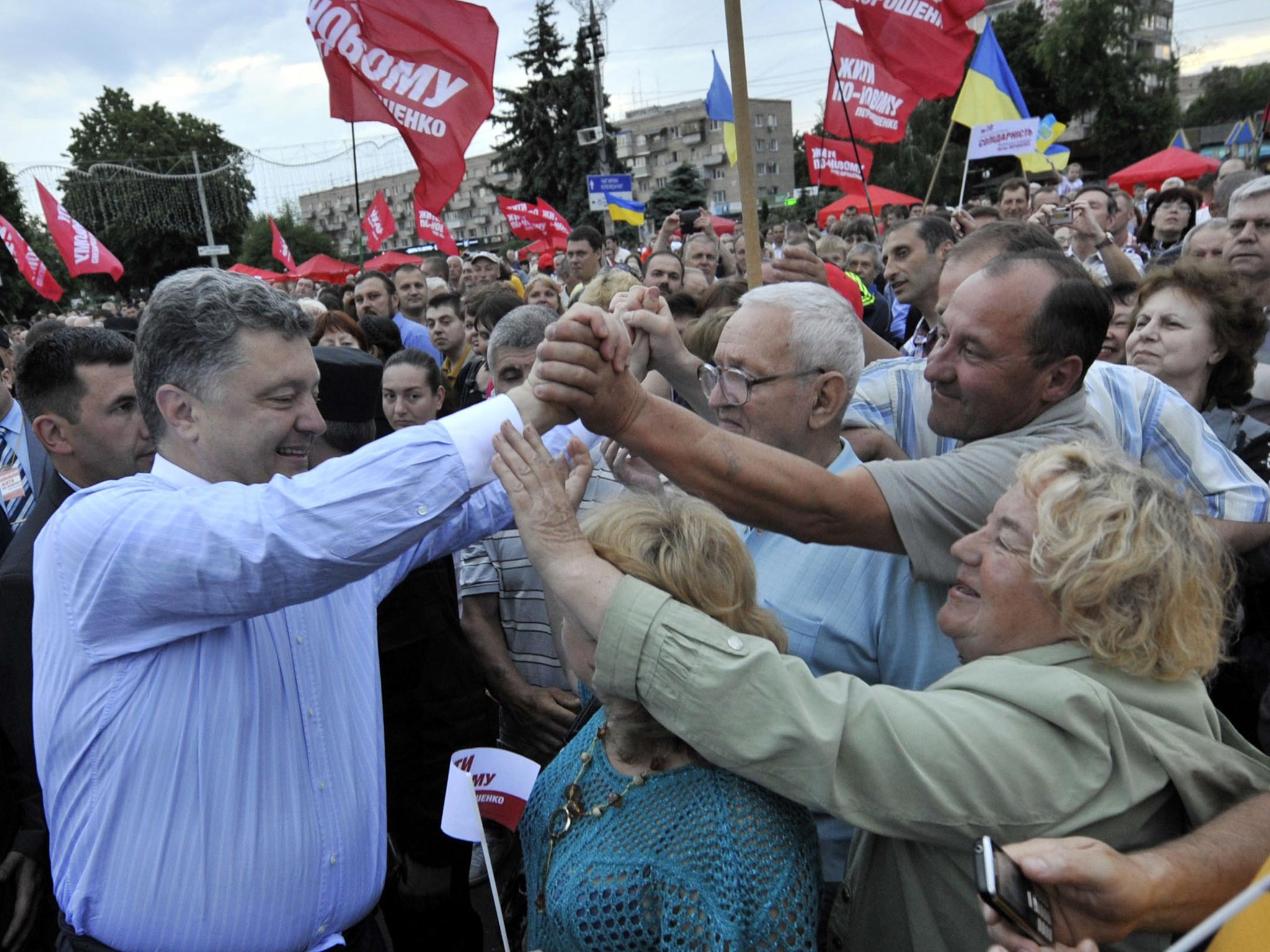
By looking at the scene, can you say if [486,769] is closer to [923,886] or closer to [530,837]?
[530,837]

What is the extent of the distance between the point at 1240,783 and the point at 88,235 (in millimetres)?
16301

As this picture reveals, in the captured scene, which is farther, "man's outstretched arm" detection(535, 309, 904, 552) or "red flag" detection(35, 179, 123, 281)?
"red flag" detection(35, 179, 123, 281)

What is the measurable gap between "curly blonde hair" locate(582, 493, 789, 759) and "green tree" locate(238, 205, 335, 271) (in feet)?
223

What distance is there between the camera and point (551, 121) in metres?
47.1

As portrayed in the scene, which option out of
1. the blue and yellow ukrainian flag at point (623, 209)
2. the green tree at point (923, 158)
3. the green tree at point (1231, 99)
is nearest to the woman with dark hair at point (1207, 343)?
the blue and yellow ukrainian flag at point (623, 209)

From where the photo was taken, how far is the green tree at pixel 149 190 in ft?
123

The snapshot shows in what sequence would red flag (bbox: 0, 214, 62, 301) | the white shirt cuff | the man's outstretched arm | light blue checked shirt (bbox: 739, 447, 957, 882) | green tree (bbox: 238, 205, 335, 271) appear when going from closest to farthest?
1. the white shirt cuff
2. the man's outstretched arm
3. light blue checked shirt (bbox: 739, 447, 957, 882)
4. red flag (bbox: 0, 214, 62, 301)
5. green tree (bbox: 238, 205, 335, 271)

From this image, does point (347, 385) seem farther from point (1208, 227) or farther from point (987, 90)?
point (987, 90)

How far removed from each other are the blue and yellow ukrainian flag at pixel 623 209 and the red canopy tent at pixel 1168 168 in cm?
1046

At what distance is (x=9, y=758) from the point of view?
279 cm

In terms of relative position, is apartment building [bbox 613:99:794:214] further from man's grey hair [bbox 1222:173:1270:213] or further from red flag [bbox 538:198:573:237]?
man's grey hair [bbox 1222:173:1270:213]

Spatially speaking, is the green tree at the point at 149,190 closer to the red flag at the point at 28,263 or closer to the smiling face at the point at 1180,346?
the red flag at the point at 28,263

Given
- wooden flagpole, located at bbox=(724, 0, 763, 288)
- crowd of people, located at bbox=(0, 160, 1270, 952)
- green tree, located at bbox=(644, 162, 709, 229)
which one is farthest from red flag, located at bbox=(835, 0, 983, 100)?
green tree, located at bbox=(644, 162, 709, 229)

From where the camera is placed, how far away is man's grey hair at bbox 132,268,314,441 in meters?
1.72
